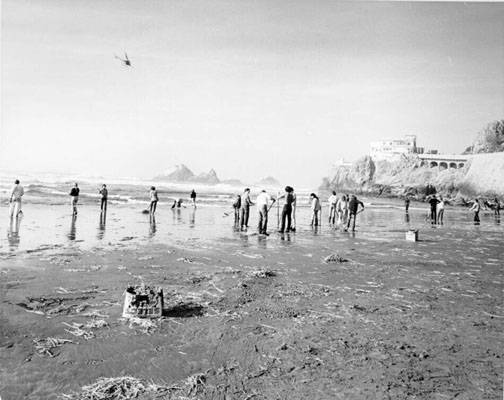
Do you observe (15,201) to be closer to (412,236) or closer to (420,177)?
(412,236)

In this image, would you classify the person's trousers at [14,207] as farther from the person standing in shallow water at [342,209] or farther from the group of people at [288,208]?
the person standing in shallow water at [342,209]

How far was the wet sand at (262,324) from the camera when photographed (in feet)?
12.8

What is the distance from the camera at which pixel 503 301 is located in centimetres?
707

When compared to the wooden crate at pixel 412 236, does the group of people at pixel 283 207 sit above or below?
above

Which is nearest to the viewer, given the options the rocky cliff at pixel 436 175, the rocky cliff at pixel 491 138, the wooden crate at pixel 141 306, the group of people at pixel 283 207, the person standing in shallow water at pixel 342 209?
the wooden crate at pixel 141 306

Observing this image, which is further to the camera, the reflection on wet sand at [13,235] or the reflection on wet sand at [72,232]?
the reflection on wet sand at [72,232]

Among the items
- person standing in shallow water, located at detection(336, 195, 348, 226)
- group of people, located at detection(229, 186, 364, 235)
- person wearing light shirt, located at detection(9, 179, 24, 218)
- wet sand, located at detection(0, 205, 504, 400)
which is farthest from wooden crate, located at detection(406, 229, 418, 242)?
person wearing light shirt, located at detection(9, 179, 24, 218)

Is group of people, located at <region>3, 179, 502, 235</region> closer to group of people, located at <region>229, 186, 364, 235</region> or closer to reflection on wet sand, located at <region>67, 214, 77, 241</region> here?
group of people, located at <region>229, 186, 364, 235</region>

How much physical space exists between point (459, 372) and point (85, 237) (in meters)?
13.3

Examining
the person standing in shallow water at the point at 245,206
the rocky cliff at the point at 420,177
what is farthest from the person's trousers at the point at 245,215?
the rocky cliff at the point at 420,177

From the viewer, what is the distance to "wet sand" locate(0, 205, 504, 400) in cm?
390

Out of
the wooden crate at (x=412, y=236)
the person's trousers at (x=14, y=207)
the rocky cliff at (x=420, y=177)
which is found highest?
the rocky cliff at (x=420, y=177)

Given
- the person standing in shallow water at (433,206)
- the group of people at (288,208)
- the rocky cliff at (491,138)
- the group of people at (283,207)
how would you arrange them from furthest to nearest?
the rocky cliff at (491,138) → the person standing in shallow water at (433,206) → the group of people at (288,208) → the group of people at (283,207)

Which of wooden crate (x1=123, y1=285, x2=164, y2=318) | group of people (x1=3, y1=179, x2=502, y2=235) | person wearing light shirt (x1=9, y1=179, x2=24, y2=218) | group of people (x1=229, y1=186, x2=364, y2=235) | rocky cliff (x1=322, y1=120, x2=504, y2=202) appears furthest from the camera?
rocky cliff (x1=322, y1=120, x2=504, y2=202)
